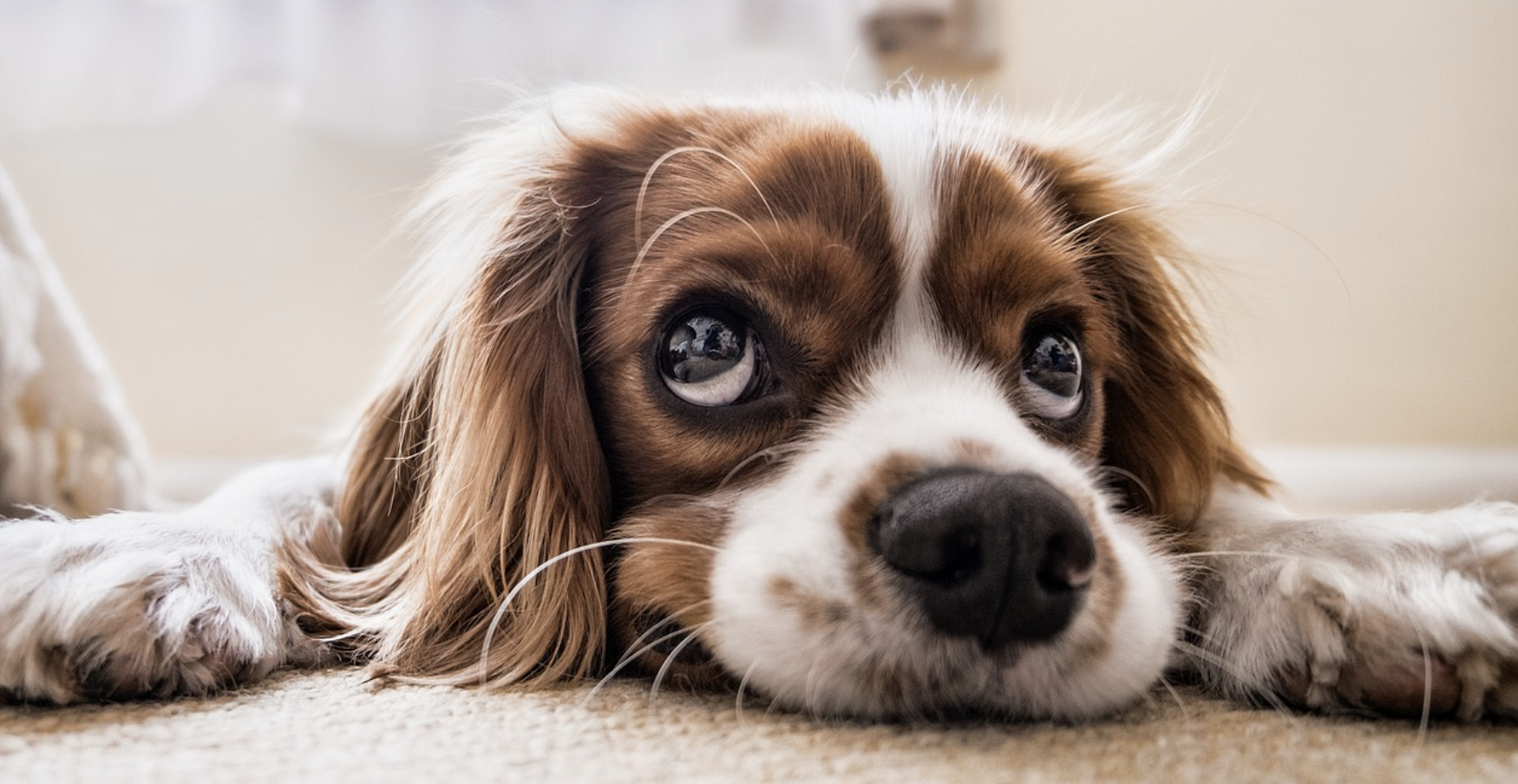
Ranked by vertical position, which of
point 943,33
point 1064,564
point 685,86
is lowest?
point 1064,564

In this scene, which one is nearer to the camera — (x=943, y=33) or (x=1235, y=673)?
(x=1235, y=673)

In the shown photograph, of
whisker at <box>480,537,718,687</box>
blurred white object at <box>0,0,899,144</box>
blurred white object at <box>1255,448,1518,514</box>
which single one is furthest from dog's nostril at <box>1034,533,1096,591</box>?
blurred white object at <box>1255,448,1518,514</box>

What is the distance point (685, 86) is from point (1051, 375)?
192cm

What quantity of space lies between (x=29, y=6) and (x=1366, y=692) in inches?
140

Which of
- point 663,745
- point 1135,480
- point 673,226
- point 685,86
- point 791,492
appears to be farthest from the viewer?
point 685,86

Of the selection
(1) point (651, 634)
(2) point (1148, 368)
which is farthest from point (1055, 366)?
(1) point (651, 634)

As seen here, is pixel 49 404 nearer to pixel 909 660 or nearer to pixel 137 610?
pixel 137 610

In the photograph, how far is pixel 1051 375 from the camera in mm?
1450

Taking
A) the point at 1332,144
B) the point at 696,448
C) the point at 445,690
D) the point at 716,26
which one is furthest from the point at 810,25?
the point at 445,690

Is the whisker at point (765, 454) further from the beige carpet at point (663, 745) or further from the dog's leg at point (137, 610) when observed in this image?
the dog's leg at point (137, 610)

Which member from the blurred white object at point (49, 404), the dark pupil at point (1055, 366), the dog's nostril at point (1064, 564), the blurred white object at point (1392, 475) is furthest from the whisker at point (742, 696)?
the blurred white object at point (1392, 475)

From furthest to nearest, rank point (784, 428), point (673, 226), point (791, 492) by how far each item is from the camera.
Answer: point (673, 226), point (784, 428), point (791, 492)

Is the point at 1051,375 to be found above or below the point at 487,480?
above

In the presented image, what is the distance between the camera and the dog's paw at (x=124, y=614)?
1.06 metres
